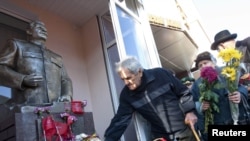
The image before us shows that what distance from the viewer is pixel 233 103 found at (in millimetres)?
1679

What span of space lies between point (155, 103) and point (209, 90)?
44 cm

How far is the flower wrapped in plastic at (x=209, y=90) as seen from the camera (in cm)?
166

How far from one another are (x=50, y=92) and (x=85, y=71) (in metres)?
1.51

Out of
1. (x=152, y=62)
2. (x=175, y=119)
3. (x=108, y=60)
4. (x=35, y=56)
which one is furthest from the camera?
(x=108, y=60)

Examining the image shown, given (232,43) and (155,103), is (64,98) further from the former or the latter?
(232,43)

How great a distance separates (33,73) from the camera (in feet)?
7.84

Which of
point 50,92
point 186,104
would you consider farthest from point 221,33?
point 50,92

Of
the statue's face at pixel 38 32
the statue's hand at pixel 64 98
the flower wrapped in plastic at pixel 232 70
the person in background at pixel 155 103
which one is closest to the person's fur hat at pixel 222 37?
the person in background at pixel 155 103

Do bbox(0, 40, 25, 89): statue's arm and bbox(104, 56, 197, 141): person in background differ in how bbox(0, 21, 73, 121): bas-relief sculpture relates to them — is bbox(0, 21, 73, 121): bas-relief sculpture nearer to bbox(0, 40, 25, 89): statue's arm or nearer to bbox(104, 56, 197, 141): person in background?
bbox(0, 40, 25, 89): statue's arm

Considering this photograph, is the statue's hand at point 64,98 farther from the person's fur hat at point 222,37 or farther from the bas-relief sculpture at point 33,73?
the person's fur hat at point 222,37

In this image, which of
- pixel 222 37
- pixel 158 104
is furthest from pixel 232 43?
pixel 158 104

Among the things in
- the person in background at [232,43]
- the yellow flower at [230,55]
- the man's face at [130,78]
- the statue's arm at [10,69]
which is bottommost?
the yellow flower at [230,55]

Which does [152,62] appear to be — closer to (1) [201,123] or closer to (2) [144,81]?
(2) [144,81]

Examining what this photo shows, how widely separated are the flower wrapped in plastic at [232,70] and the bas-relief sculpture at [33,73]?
4.21 ft
